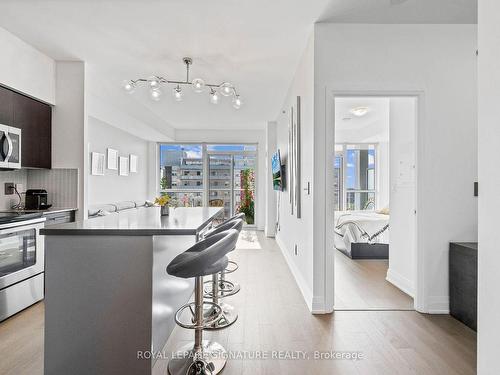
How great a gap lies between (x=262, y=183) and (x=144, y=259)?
6181mm

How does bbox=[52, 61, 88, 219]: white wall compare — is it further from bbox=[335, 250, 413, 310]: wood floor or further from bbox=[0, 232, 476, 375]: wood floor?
bbox=[335, 250, 413, 310]: wood floor

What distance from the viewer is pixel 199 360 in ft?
5.87

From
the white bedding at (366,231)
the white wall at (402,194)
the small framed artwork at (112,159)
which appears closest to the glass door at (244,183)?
the small framed artwork at (112,159)

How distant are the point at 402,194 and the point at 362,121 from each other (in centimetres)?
303

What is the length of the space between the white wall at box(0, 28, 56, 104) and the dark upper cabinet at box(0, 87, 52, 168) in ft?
0.30

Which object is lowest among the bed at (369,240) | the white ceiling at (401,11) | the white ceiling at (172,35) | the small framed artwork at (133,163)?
the bed at (369,240)

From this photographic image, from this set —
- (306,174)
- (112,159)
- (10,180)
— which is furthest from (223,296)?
(112,159)

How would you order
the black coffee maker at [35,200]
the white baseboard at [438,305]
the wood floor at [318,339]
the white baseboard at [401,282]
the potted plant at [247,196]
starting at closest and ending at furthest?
the wood floor at [318,339]
the white baseboard at [438,305]
the white baseboard at [401,282]
the black coffee maker at [35,200]
the potted plant at [247,196]

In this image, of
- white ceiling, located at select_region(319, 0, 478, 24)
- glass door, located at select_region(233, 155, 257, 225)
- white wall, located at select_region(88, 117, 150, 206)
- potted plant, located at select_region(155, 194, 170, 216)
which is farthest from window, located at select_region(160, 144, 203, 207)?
white ceiling, located at select_region(319, 0, 478, 24)

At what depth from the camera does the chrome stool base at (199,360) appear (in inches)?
70.2

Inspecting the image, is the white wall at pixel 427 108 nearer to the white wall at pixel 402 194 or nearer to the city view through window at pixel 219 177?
the white wall at pixel 402 194

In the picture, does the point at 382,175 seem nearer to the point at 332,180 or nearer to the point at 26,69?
the point at 332,180

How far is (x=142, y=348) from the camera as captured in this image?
1747 millimetres

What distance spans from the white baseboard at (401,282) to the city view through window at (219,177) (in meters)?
4.66
